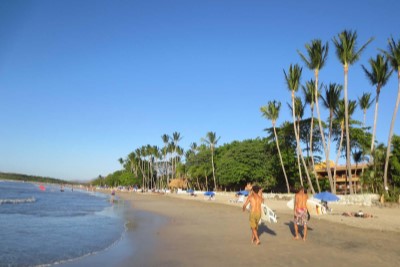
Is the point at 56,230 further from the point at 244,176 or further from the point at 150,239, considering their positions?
the point at 244,176

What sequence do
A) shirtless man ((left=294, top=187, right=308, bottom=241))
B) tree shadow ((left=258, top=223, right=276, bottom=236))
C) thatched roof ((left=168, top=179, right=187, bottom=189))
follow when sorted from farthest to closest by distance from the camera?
thatched roof ((left=168, top=179, right=187, bottom=189)), tree shadow ((left=258, top=223, right=276, bottom=236)), shirtless man ((left=294, top=187, right=308, bottom=241))

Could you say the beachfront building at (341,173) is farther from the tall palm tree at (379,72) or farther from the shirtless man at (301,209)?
the shirtless man at (301,209)

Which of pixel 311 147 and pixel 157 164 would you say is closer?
pixel 311 147

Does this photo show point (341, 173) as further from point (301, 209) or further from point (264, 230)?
point (301, 209)

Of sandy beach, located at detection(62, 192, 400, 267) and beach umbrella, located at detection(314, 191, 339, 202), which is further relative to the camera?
beach umbrella, located at detection(314, 191, 339, 202)

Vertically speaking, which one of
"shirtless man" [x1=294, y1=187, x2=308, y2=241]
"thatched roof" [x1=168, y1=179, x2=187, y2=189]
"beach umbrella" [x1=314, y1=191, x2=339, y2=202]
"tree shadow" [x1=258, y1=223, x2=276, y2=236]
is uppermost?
"shirtless man" [x1=294, y1=187, x2=308, y2=241]

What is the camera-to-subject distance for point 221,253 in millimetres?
9055

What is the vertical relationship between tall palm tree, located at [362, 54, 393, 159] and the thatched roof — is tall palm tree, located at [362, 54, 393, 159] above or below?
above

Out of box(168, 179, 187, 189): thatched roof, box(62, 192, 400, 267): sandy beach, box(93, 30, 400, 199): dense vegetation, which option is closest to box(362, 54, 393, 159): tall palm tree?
box(93, 30, 400, 199): dense vegetation

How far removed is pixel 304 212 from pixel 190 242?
3.91 m

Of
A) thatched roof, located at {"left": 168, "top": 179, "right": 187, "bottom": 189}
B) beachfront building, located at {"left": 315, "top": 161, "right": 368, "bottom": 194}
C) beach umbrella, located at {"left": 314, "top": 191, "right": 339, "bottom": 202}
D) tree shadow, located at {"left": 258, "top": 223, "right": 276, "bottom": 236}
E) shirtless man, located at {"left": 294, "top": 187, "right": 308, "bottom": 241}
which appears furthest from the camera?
thatched roof, located at {"left": 168, "top": 179, "right": 187, "bottom": 189}

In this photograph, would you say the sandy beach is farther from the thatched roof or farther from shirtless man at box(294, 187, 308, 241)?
the thatched roof

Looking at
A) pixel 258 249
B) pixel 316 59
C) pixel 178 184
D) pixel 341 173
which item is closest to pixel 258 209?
pixel 258 249

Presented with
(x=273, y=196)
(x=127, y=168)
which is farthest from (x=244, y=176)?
(x=127, y=168)
